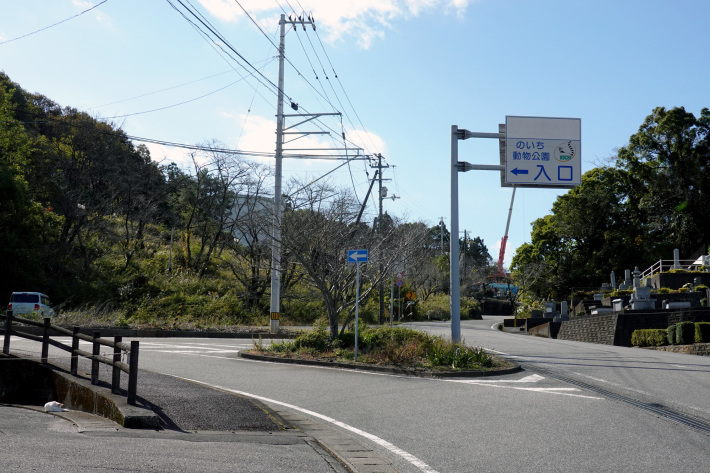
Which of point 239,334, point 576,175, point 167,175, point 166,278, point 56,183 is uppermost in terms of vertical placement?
point 167,175

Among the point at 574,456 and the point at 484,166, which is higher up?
the point at 484,166

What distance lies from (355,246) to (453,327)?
20.8 ft

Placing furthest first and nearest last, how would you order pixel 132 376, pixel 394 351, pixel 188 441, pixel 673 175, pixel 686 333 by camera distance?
pixel 673 175
pixel 686 333
pixel 394 351
pixel 132 376
pixel 188 441

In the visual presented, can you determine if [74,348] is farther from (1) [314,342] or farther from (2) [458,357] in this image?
(2) [458,357]

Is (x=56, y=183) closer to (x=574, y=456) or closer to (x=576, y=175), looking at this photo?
(x=576, y=175)

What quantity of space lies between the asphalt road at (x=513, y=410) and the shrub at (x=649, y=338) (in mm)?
5832

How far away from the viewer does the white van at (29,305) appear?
24703mm

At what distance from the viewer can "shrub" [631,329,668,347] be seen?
2183 cm

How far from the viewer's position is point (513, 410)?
8.97 metres

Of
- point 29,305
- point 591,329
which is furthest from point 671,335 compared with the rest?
point 29,305

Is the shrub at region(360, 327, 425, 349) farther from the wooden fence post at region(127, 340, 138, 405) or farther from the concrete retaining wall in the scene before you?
the wooden fence post at region(127, 340, 138, 405)

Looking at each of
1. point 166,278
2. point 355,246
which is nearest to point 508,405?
point 355,246

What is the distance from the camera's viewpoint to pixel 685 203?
146 ft

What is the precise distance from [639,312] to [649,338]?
257cm
